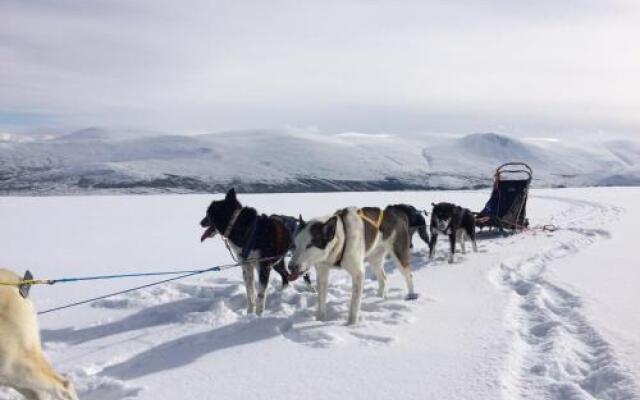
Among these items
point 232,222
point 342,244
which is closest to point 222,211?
point 232,222

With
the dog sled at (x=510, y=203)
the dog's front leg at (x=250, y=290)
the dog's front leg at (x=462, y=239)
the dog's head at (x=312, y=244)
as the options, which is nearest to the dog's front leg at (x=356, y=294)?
the dog's head at (x=312, y=244)

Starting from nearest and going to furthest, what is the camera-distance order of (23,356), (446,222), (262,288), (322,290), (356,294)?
1. (23,356)
2. (356,294)
3. (322,290)
4. (262,288)
5. (446,222)

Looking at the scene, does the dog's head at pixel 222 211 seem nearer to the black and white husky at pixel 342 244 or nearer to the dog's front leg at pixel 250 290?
the dog's front leg at pixel 250 290

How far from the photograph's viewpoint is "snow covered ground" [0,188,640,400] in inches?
160

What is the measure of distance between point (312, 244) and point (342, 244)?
1.37 feet

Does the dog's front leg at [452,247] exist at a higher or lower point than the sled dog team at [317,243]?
lower

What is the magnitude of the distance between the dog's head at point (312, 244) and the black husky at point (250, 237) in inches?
33.5

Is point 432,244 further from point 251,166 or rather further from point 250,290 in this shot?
point 251,166

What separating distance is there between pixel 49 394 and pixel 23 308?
1.78ft

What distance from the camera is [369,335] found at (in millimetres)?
5277

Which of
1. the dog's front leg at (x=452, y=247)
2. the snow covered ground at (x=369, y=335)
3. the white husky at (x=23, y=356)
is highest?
the white husky at (x=23, y=356)

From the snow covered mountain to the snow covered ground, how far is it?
310 feet

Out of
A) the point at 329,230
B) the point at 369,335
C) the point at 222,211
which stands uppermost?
the point at 222,211

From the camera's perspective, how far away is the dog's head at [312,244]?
5.59 metres
